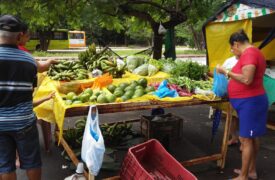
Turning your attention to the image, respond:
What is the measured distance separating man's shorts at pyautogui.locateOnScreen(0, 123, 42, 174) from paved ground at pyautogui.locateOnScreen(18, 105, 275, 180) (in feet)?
3.98

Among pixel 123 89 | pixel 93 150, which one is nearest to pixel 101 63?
pixel 123 89

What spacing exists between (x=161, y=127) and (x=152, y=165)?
1.33 meters

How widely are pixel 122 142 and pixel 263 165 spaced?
6.96 feet

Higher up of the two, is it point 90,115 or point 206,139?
point 90,115

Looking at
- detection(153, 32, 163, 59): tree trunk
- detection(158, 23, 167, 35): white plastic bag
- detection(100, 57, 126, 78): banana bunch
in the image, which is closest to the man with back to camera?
detection(100, 57, 126, 78): banana bunch

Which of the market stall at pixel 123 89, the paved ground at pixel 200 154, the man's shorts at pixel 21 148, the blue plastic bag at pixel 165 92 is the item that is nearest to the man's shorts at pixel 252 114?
the market stall at pixel 123 89

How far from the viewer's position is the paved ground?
13.9ft

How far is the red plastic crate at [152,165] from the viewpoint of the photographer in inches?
132

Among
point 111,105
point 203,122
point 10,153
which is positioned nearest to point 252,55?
point 111,105

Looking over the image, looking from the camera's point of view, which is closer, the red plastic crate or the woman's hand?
the red plastic crate

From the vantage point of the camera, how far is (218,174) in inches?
169

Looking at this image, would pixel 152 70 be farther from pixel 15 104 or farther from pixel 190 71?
pixel 15 104

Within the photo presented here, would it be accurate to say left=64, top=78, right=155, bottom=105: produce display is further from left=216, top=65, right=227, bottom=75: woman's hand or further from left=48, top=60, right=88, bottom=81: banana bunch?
left=216, top=65, right=227, bottom=75: woman's hand

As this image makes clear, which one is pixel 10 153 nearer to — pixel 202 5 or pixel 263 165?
pixel 263 165
